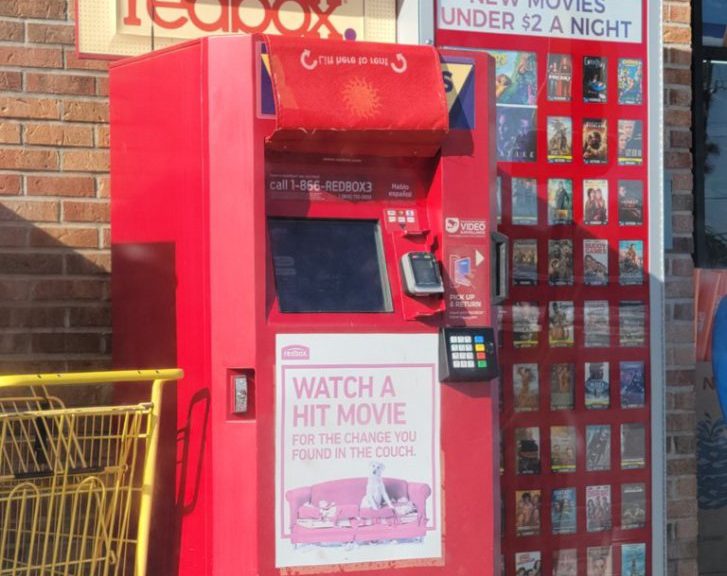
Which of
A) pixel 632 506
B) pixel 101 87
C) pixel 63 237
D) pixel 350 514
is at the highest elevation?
pixel 101 87

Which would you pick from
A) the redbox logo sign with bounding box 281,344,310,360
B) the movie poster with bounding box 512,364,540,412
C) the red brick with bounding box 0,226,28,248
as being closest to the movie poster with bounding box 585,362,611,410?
the movie poster with bounding box 512,364,540,412

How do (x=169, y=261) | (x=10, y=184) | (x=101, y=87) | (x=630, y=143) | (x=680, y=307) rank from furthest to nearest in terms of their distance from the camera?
1. (x=680, y=307)
2. (x=630, y=143)
3. (x=101, y=87)
4. (x=10, y=184)
5. (x=169, y=261)

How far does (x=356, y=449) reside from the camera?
4.00 meters

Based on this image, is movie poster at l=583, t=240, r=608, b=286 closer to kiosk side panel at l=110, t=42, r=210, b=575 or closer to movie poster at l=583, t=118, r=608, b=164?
movie poster at l=583, t=118, r=608, b=164

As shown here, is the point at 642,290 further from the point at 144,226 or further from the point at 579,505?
the point at 144,226

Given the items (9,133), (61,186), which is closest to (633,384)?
(61,186)

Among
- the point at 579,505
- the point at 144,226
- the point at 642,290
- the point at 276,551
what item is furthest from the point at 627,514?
the point at 144,226

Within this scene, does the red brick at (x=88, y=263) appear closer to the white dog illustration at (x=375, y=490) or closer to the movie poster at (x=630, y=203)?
the white dog illustration at (x=375, y=490)

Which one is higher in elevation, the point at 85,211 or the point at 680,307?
the point at 85,211

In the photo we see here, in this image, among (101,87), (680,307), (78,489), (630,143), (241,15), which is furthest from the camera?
(680,307)

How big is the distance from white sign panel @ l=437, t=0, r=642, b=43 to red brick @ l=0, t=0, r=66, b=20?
1.39m

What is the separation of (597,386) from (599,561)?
688 mm

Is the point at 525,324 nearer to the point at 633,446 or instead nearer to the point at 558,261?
the point at 558,261

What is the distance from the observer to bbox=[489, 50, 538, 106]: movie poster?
4984 millimetres
